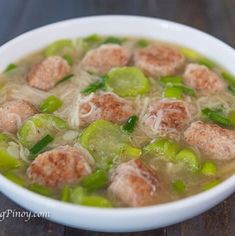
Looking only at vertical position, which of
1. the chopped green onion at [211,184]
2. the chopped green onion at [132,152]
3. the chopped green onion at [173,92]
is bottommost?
the chopped green onion at [132,152]

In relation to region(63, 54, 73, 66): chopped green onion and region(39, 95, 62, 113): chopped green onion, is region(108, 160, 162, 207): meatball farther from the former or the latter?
region(63, 54, 73, 66): chopped green onion

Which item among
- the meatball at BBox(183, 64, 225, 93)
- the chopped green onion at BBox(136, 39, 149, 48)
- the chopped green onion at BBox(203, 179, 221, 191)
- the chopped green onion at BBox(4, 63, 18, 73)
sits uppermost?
the meatball at BBox(183, 64, 225, 93)

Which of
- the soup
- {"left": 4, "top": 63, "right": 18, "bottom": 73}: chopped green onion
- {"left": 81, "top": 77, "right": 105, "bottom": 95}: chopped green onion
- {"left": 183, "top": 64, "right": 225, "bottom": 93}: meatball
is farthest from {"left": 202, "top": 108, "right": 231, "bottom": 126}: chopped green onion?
{"left": 4, "top": 63, "right": 18, "bottom": 73}: chopped green onion

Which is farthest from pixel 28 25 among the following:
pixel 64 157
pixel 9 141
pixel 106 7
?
pixel 64 157

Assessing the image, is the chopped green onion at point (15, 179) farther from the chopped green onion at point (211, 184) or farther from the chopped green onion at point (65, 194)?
the chopped green onion at point (211, 184)

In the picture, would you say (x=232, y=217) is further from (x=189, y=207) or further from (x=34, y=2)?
(x=34, y=2)

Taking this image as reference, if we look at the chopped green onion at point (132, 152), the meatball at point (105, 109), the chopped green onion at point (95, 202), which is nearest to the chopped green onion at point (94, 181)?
the chopped green onion at point (95, 202)
